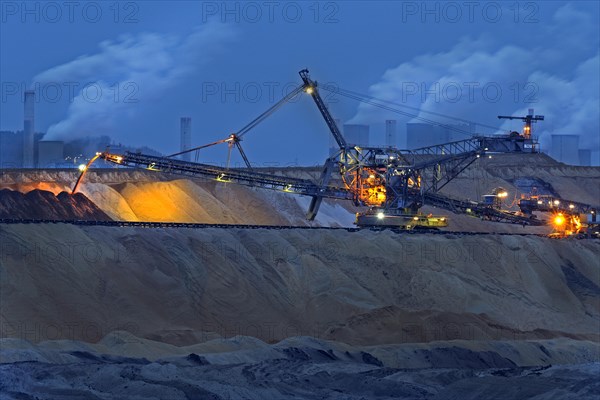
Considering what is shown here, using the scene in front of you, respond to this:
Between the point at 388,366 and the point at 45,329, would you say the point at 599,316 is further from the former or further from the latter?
the point at 45,329

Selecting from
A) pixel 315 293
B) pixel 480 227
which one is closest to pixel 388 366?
pixel 315 293

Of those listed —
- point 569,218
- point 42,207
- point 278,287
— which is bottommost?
point 278,287

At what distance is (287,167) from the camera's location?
13662 centimetres

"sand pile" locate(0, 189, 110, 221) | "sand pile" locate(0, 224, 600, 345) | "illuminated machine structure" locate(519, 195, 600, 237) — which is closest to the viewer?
"sand pile" locate(0, 224, 600, 345)

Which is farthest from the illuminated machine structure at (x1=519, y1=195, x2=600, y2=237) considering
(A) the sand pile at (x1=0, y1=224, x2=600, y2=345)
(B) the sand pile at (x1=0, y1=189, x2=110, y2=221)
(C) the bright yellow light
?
(B) the sand pile at (x1=0, y1=189, x2=110, y2=221)

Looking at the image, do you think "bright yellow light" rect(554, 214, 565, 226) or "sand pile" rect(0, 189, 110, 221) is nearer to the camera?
"sand pile" rect(0, 189, 110, 221)

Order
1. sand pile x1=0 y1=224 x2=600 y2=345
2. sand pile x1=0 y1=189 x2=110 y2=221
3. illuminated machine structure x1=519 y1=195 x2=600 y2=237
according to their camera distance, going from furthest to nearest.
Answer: illuminated machine structure x1=519 y1=195 x2=600 y2=237 < sand pile x1=0 y1=189 x2=110 y2=221 < sand pile x1=0 y1=224 x2=600 y2=345

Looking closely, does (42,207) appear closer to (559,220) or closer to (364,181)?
(364,181)

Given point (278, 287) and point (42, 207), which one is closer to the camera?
point (278, 287)

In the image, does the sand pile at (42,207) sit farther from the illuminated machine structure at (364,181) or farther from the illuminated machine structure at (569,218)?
the illuminated machine structure at (569,218)

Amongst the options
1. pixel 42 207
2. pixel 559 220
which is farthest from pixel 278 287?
pixel 559 220

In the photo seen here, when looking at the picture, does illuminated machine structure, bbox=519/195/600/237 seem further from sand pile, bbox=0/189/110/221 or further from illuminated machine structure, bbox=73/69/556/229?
sand pile, bbox=0/189/110/221

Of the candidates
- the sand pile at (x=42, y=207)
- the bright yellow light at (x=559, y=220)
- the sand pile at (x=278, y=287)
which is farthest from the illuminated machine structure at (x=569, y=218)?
the sand pile at (x=42, y=207)

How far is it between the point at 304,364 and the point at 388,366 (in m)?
5.97
